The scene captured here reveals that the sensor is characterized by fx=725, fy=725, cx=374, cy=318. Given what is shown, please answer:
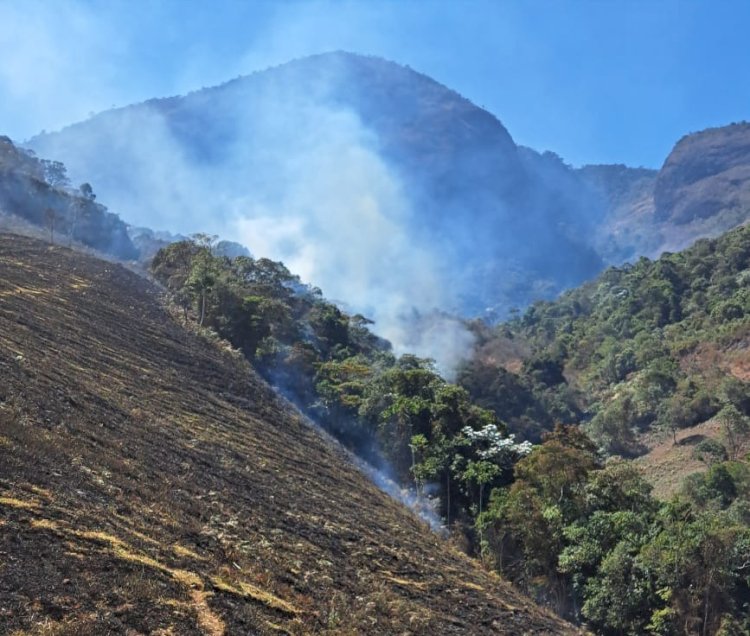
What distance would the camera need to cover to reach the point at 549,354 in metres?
79.8

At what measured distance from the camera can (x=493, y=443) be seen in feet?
112

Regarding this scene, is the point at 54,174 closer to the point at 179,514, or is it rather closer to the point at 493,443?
the point at 493,443

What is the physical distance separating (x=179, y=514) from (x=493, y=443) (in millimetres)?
21861

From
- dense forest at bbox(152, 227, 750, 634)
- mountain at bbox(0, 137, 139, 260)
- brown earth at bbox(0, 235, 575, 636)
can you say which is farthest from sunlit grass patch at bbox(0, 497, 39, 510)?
mountain at bbox(0, 137, 139, 260)

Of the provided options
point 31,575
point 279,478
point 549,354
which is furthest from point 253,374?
point 549,354

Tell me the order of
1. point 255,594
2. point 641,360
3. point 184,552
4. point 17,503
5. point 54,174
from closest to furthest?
point 17,503
point 255,594
point 184,552
point 641,360
point 54,174

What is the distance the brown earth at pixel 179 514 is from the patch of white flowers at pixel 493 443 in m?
6.35

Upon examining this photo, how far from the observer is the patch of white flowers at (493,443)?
1318 inches

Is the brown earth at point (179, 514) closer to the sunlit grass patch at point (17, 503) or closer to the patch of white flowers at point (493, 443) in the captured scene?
the sunlit grass patch at point (17, 503)

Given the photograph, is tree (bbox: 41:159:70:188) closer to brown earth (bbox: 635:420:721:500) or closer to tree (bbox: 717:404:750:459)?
brown earth (bbox: 635:420:721:500)

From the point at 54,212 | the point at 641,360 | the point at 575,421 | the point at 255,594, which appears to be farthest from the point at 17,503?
the point at 54,212

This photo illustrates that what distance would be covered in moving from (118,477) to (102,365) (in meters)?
10.8

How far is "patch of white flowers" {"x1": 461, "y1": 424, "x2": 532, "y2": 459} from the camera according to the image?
33.5m

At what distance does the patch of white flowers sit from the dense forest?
0.09m
